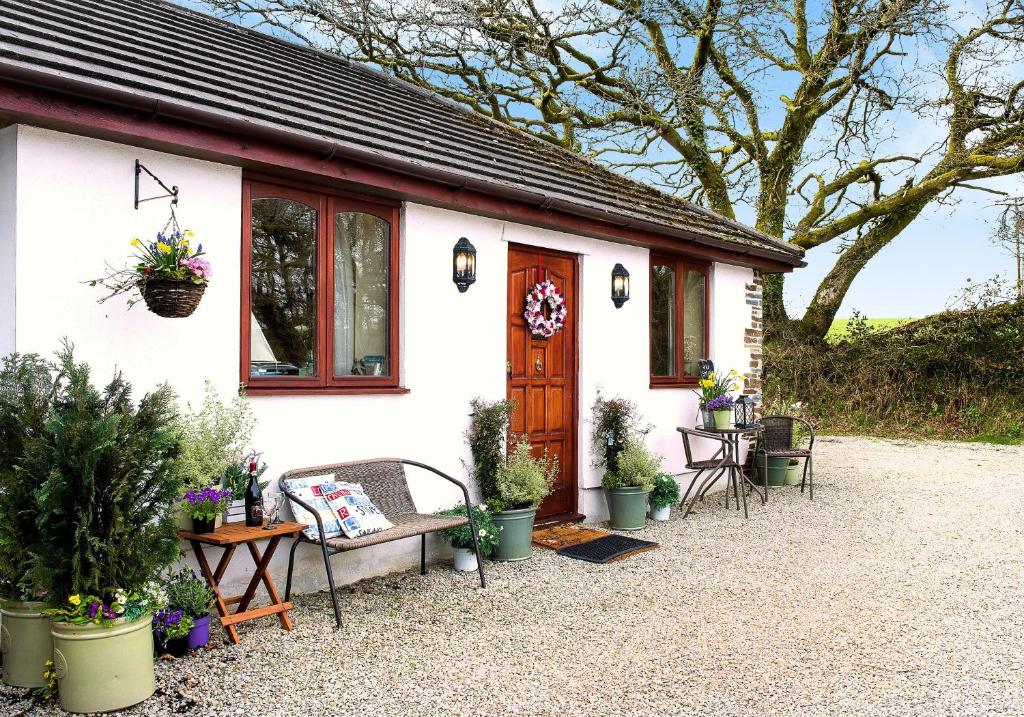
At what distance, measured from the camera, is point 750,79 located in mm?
14602

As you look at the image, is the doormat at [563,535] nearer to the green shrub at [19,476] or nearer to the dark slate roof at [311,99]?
the dark slate roof at [311,99]

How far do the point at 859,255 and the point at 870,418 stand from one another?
328 centimetres

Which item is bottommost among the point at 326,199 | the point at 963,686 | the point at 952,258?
the point at 963,686

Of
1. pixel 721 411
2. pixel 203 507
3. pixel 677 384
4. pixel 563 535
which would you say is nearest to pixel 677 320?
pixel 677 384

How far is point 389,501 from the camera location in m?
5.39

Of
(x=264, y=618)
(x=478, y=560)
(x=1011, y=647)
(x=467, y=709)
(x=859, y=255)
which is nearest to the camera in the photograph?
(x=467, y=709)

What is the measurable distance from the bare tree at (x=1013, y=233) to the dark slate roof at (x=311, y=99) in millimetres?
8318

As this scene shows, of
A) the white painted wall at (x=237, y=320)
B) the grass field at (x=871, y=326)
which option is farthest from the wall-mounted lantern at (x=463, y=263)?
the grass field at (x=871, y=326)

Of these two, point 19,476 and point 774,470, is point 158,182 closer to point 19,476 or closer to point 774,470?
point 19,476

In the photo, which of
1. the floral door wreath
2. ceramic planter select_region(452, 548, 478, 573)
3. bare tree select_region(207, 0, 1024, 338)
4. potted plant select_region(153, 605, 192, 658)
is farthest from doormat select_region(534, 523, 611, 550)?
bare tree select_region(207, 0, 1024, 338)

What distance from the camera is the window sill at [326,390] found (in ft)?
16.2

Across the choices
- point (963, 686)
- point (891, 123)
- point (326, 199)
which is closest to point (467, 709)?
point (963, 686)

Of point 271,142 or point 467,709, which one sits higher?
point 271,142

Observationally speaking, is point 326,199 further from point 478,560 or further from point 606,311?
point 606,311
